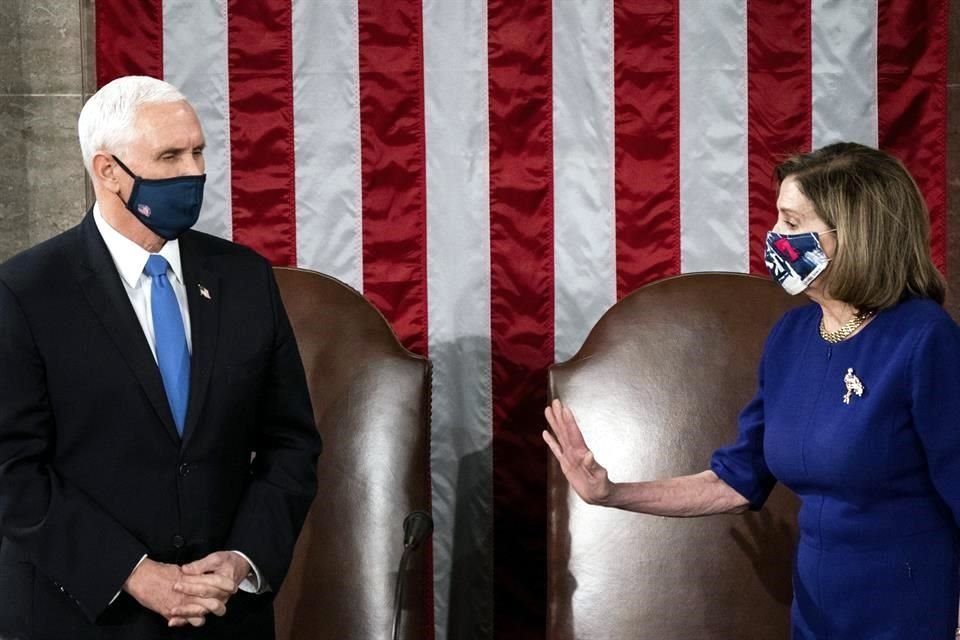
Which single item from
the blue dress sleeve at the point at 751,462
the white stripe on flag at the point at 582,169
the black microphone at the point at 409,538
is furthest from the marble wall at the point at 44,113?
the black microphone at the point at 409,538

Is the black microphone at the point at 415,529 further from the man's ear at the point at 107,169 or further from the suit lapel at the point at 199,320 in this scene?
the man's ear at the point at 107,169

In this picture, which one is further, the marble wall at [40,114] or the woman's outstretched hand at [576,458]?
the marble wall at [40,114]

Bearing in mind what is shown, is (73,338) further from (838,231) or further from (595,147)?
(595,147)

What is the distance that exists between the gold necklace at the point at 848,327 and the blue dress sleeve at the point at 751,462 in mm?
203

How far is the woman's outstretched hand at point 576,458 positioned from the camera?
2.30 meters

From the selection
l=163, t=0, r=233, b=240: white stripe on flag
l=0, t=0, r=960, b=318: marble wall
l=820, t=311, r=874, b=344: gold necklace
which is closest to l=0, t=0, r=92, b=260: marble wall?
l=0, t=0, r=960, b=318: marble wall

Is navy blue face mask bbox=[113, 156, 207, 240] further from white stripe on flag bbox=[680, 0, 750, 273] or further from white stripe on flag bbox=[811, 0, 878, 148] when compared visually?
white stripe on flag bbox=[811, 0, 878, 148]

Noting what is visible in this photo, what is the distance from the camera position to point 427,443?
3.14 meters

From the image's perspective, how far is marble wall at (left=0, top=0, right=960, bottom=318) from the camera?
355cm

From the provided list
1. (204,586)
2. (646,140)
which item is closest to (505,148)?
(646,140)

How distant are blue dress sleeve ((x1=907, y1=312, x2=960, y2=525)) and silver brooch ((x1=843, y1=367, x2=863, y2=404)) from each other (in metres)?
0.10

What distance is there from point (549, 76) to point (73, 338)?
1.85 metres

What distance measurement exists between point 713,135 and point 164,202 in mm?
1869

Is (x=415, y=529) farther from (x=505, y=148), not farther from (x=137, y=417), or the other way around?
(x=505, y=148)
